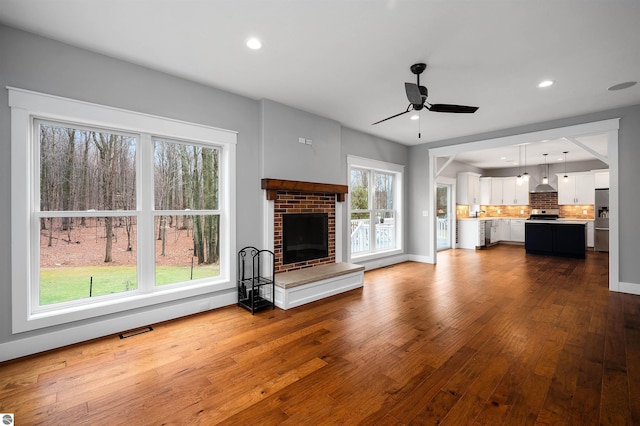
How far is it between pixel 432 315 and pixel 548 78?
3151 mm

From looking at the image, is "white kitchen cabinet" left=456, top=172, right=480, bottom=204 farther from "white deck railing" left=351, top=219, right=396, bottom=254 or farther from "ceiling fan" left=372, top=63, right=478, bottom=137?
"ceiling fan" left=372, top=63, right=478, bottom=137

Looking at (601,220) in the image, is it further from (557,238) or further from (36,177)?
(36,177)

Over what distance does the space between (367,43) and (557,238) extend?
8109 mm

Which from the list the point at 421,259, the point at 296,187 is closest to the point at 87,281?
the point at 296,187

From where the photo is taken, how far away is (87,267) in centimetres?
295

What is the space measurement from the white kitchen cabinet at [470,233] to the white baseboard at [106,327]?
25.6 ft

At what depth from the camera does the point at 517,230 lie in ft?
31.8

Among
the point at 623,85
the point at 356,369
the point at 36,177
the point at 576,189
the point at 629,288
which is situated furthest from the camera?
the point at 576,189

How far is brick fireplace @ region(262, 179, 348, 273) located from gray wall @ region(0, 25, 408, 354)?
→ 0.62ft

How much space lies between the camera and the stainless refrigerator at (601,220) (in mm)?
7949

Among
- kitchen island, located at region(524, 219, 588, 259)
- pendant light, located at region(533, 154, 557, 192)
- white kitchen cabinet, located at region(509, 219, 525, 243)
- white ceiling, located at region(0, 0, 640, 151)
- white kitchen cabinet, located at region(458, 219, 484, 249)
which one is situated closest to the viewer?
white ceiling, located at region(0, 0, 640, 151)

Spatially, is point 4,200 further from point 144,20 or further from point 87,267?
point 144,20

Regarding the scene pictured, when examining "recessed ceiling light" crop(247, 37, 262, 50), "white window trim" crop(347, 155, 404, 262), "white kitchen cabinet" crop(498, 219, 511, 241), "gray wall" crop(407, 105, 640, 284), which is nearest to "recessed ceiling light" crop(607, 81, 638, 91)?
"gray wall" crop(407, 105, 640, 284)

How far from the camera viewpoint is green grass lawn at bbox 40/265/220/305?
273cm
